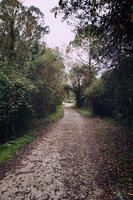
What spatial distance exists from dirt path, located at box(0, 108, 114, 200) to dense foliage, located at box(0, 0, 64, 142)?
2902mm

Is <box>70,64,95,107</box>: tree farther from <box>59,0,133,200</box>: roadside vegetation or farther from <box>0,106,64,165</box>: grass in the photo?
<box>0,106,64,165</box>: grass

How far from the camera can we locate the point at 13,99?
14031 mm

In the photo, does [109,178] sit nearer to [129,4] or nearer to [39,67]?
[129,4]

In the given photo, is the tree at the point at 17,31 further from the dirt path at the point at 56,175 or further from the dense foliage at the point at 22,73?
the dirt path at the point at 56,175

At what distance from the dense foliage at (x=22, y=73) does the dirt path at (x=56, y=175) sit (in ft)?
9.52

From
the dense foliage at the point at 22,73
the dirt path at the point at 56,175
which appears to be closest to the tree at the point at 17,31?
the dense foliage at the point at 22,73

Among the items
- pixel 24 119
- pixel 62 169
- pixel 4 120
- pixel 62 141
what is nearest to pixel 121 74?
pixel 62 141

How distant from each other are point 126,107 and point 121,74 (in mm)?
3864

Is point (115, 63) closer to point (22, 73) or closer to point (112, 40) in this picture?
point (112, 40)

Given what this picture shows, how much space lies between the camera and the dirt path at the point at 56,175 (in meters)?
Answer: 6.92

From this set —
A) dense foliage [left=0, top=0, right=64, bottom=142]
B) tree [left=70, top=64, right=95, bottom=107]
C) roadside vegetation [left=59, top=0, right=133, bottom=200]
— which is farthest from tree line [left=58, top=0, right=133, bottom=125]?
tree [left=70, top=64, right=95, bottom=107]

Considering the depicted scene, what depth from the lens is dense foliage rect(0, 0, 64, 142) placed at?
13.8 m

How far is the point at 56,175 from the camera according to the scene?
842cm

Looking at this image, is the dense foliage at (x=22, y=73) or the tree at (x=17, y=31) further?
the tree at (x=17, y=31)
